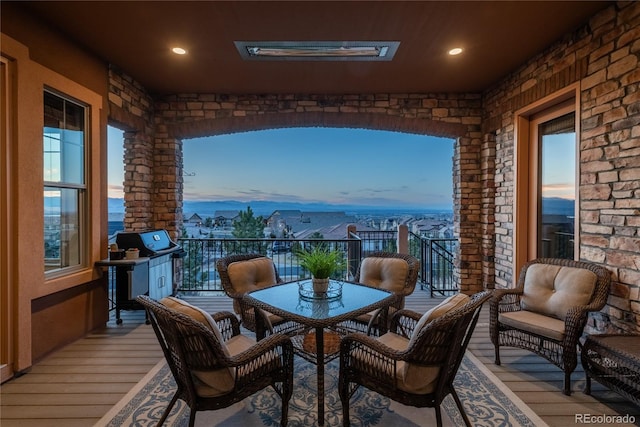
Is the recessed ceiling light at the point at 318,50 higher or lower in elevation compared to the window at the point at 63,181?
higher

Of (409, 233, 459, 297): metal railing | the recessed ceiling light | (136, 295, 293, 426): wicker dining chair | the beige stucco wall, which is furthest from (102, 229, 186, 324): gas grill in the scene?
(409, 233, 459, 297): metal railing

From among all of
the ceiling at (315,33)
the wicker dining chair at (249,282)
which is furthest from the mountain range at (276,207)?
the wicker dining chair at (249,282)

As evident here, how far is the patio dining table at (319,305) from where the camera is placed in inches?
79.6

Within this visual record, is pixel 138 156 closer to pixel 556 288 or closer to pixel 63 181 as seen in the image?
pixel 63 181

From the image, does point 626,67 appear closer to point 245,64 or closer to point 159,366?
point 245,64

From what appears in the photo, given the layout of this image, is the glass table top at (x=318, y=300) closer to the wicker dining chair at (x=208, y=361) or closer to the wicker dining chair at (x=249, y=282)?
the wicker dining chair at (x=249, y=282)

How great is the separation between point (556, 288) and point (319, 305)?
2076 millimetres

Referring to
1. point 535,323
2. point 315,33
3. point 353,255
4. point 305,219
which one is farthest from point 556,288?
point 305,219

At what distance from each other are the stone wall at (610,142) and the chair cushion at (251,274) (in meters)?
2.96

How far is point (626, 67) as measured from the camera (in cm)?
246

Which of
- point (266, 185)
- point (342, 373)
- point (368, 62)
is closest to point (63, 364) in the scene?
point (342, 373)

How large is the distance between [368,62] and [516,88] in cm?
187

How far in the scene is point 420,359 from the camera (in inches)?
65.0

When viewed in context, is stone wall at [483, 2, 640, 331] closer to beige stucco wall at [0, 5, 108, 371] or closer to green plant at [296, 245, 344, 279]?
green plant at [296, 245, 344, 279]
